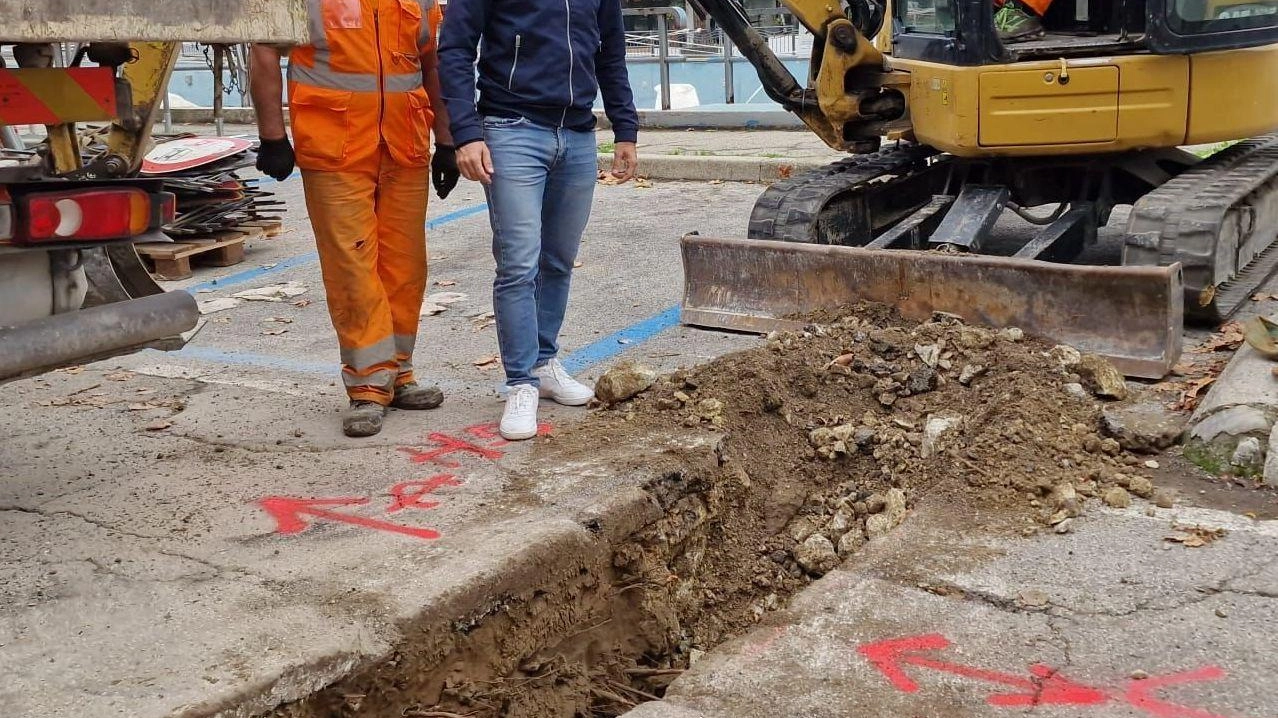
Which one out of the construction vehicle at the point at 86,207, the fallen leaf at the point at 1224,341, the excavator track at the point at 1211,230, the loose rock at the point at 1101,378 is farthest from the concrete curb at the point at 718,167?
the construction vehicle at the point at 86,207

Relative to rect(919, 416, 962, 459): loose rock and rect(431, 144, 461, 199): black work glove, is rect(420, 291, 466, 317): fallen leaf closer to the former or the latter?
rect(431, 144, 461, 199): black work glove

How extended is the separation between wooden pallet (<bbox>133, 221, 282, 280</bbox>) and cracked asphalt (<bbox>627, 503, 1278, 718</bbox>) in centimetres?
604

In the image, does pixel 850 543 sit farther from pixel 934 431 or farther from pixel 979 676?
pixel 979 676

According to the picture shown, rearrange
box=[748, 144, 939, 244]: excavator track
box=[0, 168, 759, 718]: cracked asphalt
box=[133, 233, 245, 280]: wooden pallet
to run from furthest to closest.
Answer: box=[133, 233, 245, 280]: wooden pallet, box=[748, 144, 939, 244]: excavator track, box=[0, 168, 759, 718]: cracked asphalt

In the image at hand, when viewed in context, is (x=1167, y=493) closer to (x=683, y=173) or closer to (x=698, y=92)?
(x=683, y=173)

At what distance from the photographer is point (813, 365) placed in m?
5.13

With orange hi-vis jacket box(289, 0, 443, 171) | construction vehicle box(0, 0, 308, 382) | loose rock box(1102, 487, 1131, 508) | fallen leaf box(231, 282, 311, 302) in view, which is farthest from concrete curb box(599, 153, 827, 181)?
construction vehicle box(0, 0, 308, 382)

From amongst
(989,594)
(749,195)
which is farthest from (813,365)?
(749,195)

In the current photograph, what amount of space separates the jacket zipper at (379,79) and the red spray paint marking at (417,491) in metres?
1.41

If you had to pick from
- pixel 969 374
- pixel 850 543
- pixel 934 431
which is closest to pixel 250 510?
pixel 850 543

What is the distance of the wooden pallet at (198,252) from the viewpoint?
8.38 metres

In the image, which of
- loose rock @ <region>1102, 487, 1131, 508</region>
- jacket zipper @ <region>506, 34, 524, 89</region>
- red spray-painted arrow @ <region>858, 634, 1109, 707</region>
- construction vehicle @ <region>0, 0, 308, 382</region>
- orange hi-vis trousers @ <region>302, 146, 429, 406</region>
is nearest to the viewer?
red spray-painted arrow @ <region>858, 634, 1109, 707</region>

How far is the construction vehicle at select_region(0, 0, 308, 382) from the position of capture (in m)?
3.39

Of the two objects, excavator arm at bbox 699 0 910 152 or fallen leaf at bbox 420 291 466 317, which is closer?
fallen leaf at bbox 420 291 466 317
